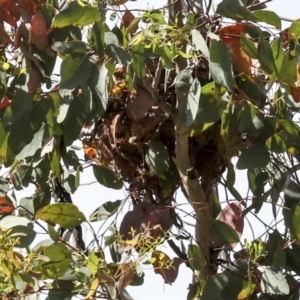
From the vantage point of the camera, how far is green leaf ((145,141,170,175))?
4.12 ft

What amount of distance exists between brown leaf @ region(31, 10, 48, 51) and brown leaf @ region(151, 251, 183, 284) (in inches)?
13.1

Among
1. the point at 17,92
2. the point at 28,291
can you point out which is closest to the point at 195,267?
the point at 28,291

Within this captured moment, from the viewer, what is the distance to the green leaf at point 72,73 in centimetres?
108

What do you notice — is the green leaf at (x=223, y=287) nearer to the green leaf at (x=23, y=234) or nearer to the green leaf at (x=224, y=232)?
the green leaf at (x=224, y=232)

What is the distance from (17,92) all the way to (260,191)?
16.2 inches

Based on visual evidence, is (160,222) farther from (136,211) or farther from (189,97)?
(189,97)

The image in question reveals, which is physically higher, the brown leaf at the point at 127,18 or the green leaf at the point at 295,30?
the brown leaf at the point at 127,18

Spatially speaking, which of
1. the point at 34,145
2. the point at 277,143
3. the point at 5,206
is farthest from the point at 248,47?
the point at 5,206

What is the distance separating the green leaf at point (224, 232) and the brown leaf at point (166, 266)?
76mm

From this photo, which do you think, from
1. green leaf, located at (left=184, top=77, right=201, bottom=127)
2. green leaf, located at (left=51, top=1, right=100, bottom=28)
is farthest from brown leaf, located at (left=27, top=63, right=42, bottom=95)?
green leaf, located at (left=184, top=77, right=201, bottom=127)

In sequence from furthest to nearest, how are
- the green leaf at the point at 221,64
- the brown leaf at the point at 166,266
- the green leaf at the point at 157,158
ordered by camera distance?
the green leaf at the point at 157,158 < the brown leaf at the point at 166,266 < the green leaf at the point at 221,64

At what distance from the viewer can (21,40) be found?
116 cm

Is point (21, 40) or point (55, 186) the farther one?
point (55, 186)

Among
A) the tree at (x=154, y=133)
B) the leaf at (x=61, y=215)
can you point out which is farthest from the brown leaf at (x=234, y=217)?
the leaf at (x=61, y=215)
